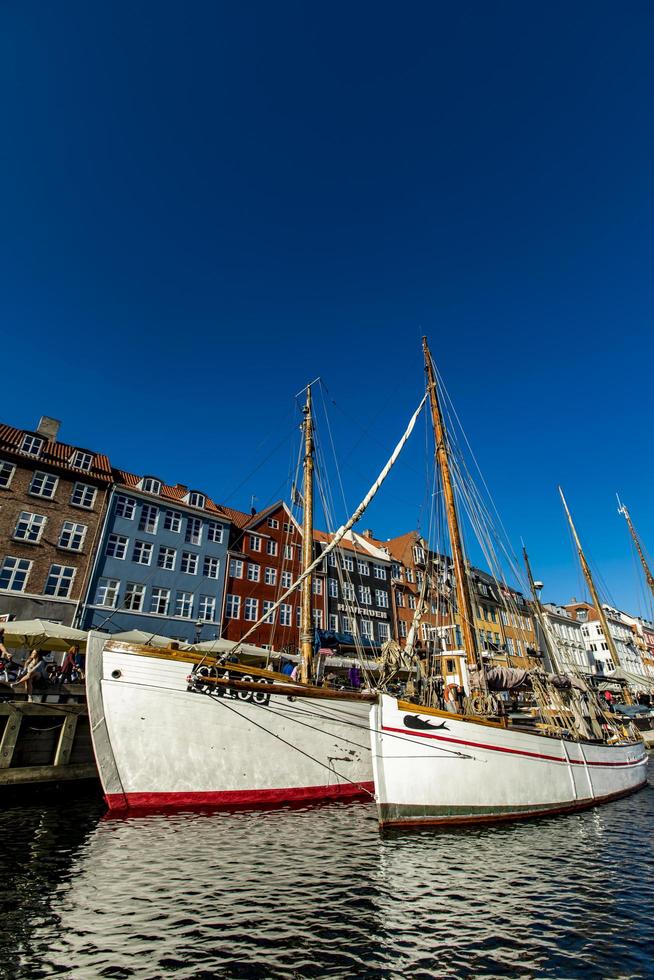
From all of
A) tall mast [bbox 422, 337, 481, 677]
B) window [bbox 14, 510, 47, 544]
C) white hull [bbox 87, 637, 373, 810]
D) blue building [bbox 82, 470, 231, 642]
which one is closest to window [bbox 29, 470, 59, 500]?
window [bbox 14, 510, 47, 544]

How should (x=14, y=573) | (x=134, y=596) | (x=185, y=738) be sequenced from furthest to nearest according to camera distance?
1. (x=134, y=596)
2. (x=14, y=573)
3. (x=185, y=738)

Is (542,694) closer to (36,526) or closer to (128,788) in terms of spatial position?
(128,788)

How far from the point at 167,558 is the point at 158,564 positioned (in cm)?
90

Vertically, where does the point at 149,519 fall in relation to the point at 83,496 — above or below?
below

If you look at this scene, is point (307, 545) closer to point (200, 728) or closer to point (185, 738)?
point (200, 728)

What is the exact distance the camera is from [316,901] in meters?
7.90

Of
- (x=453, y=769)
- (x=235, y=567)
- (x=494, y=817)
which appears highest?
(x=235, y=567)

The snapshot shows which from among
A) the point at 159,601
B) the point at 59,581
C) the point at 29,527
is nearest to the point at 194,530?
the point at 159,601

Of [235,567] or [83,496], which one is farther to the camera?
[235,567]

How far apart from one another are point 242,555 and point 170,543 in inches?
249

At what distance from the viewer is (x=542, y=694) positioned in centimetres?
1728

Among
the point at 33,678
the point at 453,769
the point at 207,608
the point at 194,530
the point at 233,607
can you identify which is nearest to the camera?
the point at 453,769

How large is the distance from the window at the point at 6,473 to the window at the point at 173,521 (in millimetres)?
10813

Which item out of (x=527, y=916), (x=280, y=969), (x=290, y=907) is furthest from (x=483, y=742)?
(x=280, y=969)
